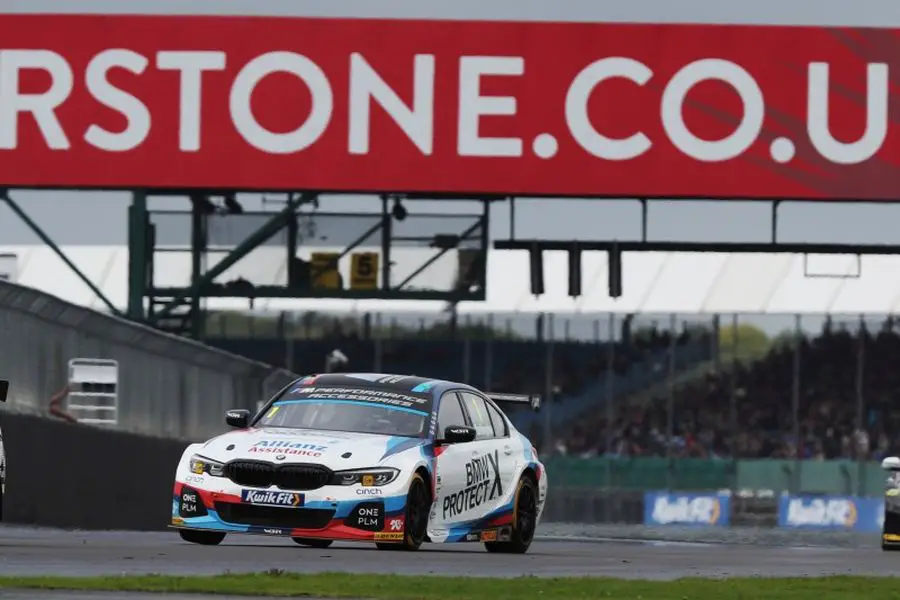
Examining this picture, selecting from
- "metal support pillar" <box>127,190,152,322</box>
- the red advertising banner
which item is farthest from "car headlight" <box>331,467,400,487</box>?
"metal support pillar" <box>127,190,152,322</box>

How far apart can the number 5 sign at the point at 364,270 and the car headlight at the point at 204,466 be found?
2050 centimetres

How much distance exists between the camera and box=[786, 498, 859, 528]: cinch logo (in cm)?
4738

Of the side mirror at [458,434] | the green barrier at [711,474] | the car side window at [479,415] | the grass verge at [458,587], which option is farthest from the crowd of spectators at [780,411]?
the grass verge at [458,587]

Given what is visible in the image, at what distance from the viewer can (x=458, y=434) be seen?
17.7 meters

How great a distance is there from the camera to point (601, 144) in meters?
35.0

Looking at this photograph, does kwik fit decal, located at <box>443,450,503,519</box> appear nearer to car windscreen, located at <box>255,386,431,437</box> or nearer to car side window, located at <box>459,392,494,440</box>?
car side window, located at <box>459,392,494,440</box>

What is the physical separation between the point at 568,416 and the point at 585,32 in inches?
709

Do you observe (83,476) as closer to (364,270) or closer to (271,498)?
(271,498)

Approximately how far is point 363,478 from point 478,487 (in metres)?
1.78

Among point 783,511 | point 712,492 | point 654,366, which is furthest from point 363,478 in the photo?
point 654,366

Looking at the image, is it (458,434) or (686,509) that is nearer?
(458,434)

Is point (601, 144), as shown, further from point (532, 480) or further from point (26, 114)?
point (532, 480)

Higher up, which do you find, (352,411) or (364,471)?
(352,411)

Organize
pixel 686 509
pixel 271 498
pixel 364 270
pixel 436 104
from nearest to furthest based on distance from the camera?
1. pixel 271 498
2. pixel 436 104
3. pixel 364 270
4. pixel 686 509
